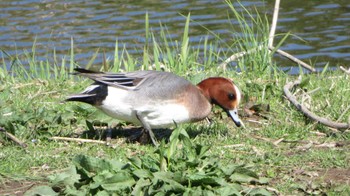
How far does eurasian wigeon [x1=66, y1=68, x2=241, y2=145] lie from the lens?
5598mm

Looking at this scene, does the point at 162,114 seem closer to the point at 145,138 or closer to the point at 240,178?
the point at 145,138

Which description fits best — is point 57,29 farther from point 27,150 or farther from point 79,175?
point 79,175

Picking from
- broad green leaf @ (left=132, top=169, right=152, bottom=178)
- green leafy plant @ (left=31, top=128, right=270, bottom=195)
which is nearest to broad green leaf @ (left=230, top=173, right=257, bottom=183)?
green leafy plant @ (left=31, top=128, right=270, bottom=195)

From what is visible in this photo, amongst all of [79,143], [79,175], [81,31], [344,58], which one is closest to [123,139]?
[79,143]

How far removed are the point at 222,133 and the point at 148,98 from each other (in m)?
0.61

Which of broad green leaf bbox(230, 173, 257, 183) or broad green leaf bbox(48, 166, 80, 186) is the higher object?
broad green leaf bbox(48, 166, 80, 186)

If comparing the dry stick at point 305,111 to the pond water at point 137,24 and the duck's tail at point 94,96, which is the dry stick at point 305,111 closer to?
the duck's tail at point 94,96

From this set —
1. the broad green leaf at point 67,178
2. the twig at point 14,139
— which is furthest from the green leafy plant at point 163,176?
the twig at point 14,139

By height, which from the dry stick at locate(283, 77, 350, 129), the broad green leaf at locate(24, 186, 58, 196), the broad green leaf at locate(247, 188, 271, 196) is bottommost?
the dry stick at locate(283, 77, 350, 129)

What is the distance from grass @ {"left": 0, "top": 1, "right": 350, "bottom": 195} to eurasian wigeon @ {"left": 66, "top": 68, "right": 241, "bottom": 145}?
0.18 m

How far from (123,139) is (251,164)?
3.81 feet

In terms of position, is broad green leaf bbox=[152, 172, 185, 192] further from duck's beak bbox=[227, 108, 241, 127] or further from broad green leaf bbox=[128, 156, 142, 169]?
duck's beak bbox=[227, 108, 241, 127]

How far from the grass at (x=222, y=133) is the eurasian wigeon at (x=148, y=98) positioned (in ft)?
0.60

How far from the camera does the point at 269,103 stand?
21.2ft
